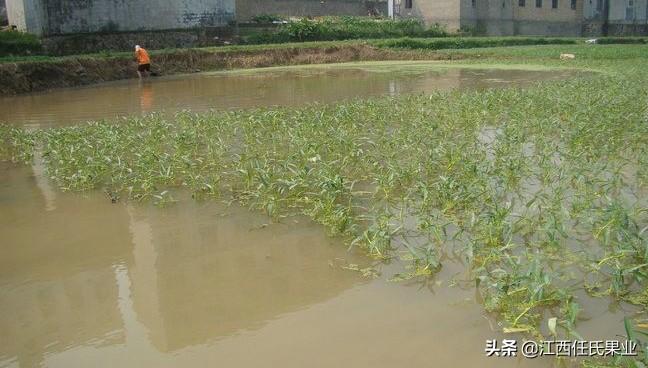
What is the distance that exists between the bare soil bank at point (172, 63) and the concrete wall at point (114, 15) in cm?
463

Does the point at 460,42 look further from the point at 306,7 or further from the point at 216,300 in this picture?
the point at 216,300

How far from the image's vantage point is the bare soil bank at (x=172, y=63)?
18156 millimetres

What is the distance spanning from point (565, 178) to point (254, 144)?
13.0ft

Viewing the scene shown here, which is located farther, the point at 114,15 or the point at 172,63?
the point at 114,15

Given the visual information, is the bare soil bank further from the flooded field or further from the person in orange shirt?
the person in orange shirt

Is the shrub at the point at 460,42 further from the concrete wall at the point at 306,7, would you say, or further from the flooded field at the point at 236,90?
the concrete wall at the point at 306,7

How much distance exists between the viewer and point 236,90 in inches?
633

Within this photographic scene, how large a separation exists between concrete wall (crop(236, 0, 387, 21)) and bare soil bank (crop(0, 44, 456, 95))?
8809mm

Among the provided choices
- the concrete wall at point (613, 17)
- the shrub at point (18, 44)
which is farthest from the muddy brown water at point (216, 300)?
the concrete wall at point (613, 17)

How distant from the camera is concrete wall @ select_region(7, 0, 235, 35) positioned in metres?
23.5

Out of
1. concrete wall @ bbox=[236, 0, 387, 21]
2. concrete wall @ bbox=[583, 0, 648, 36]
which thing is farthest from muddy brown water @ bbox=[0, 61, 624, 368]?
concrete wall @ bbox=[583, 0, 648, 36]

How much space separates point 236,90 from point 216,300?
42.9 feet

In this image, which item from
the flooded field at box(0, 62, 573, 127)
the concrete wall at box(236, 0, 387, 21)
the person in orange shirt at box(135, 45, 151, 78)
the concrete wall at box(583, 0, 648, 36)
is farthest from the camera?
the concrete wall at box(583, 0, 648, 36)

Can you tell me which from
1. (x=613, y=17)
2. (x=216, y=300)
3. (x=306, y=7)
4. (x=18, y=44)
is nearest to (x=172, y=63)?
(x=18, y=44)
